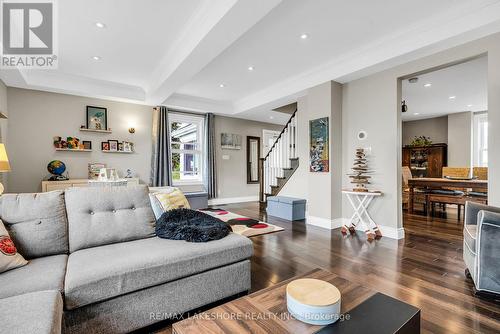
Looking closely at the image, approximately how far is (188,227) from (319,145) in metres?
3.12

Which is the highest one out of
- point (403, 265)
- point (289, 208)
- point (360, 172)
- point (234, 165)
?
point (234, 165)

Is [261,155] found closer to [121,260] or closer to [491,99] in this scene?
[491,99]

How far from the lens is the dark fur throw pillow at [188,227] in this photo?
1.93 meters

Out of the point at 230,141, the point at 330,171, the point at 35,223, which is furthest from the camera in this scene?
the point at 230,141

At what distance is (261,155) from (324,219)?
3938 mm

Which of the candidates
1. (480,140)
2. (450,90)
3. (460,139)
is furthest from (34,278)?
(480,140)

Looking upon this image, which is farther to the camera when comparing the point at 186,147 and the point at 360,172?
the point at 186,147

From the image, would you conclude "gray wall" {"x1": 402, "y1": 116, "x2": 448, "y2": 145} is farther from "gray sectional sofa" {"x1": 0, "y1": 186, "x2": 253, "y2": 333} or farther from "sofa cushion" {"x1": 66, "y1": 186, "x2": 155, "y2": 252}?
"sofa cushion" {"x1": 66, "y1": 186, "x2": 155, "y2": 252}

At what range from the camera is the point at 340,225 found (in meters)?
4.32

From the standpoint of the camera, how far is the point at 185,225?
2043mm

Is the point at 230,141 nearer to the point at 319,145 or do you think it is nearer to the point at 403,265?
the point at 319,145

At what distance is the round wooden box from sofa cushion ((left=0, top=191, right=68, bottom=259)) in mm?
1727

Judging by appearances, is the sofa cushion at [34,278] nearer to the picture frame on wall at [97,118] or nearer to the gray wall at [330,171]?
the gray wall at [330,171]

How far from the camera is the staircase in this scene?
5.63m
